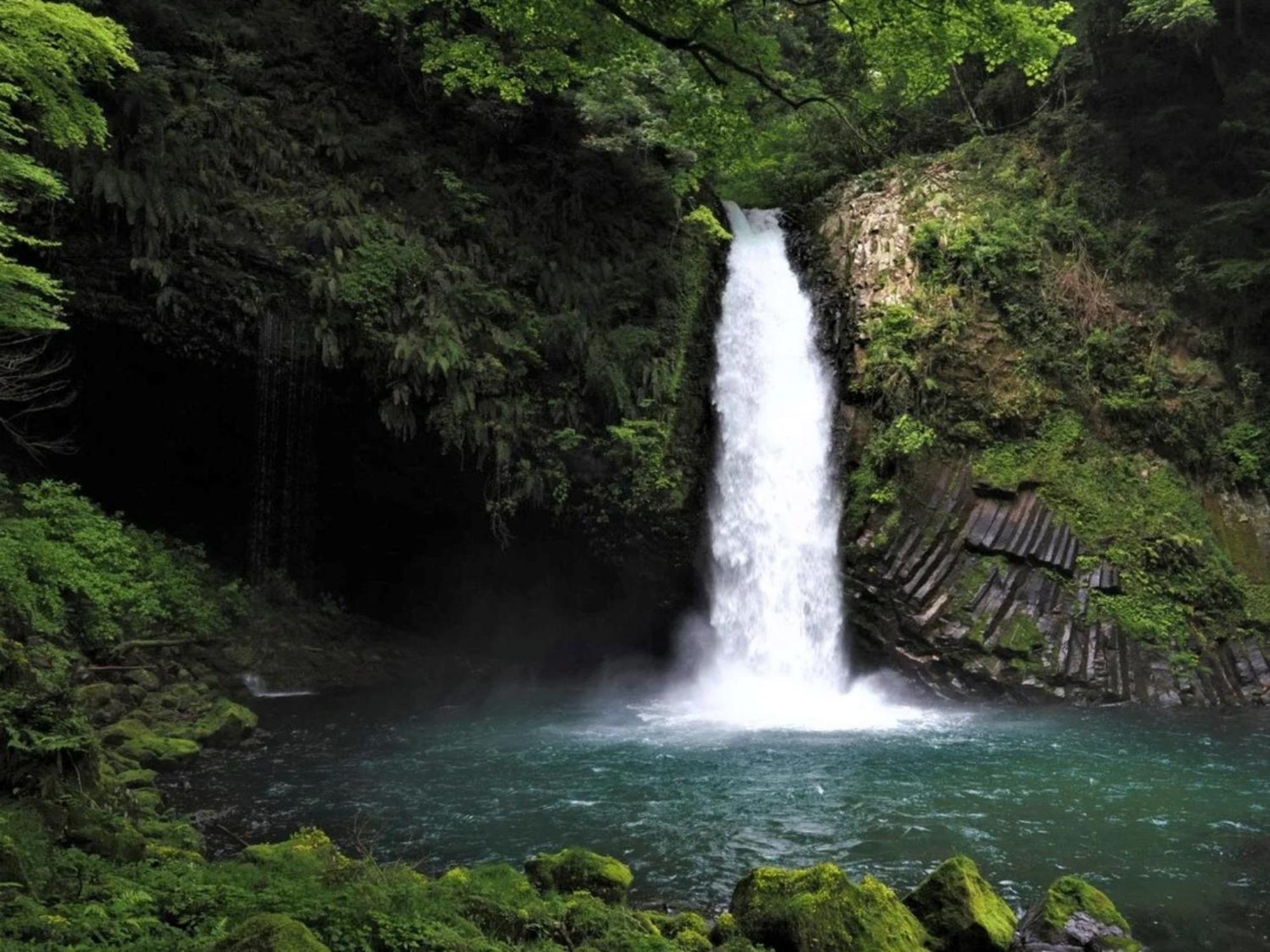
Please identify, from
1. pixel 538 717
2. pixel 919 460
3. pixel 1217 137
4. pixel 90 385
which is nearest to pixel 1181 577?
pixel 919 460

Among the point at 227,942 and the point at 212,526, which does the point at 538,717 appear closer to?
the point at 212,526

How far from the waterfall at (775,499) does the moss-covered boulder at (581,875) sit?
8.34 meters

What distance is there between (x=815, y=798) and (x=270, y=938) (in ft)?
20.1

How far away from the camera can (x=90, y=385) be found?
13484 mm

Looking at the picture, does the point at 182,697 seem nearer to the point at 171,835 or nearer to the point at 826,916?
the point at 171,835

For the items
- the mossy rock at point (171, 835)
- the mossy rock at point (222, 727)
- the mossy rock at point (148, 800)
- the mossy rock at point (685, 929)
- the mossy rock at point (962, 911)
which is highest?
the mossy rock at point (962, 911)

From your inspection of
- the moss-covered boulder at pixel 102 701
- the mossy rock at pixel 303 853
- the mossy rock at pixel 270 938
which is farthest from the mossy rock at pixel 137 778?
the mossy rock at pixel 270 938

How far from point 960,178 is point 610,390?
8.73m

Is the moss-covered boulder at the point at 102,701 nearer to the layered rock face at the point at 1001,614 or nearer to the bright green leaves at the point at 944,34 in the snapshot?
the layered rock face at the point at 1001,614

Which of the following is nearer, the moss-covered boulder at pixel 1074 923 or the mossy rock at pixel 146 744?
the moss-covered boulder at pixel 1074 923

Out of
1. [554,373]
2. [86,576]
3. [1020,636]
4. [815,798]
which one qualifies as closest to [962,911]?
[815,798]

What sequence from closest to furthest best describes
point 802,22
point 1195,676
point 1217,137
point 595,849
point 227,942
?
point 227,942, point 595,849, point 1195,676, point 1217,137, point 802,22

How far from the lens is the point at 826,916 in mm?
5285

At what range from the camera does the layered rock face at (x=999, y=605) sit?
12914mm
